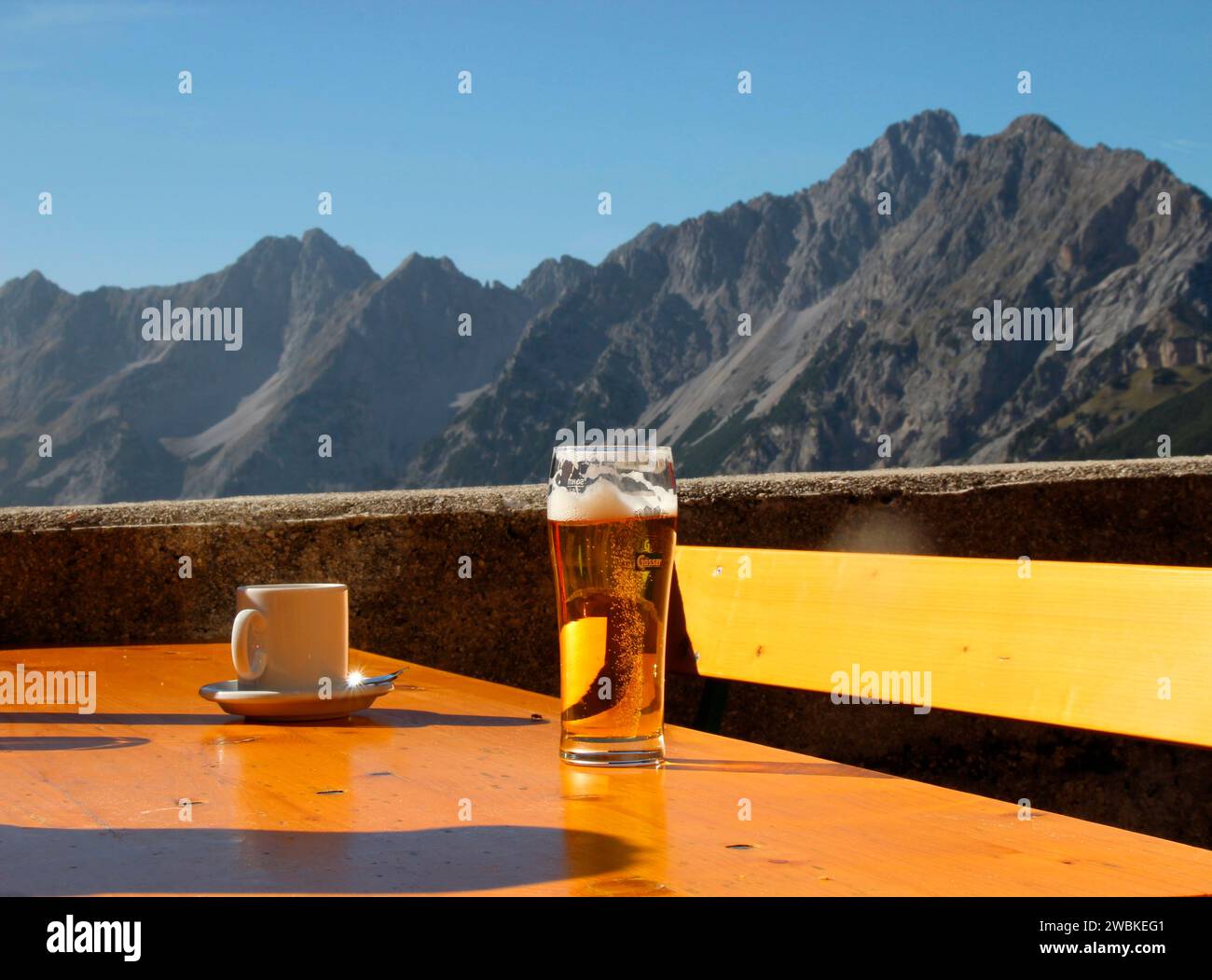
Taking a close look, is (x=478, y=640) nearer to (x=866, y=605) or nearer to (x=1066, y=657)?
(x=866, y=605)

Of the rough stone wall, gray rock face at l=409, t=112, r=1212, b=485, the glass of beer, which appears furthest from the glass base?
gray rock face at l=409, t=112, r=1212, b=485

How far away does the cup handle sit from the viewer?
1.17m

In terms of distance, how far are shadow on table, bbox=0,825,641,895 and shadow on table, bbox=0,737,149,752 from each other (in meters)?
0.30

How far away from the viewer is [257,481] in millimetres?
157250

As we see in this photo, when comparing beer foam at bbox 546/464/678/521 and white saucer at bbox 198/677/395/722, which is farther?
white saucer at bbox 198/677/395/722

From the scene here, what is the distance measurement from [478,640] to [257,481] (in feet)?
527

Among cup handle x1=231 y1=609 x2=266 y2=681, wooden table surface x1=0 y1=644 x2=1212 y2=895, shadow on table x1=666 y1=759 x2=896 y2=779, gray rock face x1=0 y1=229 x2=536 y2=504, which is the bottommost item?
shadow on table x1=666 y1=759 x2=896 y2=779

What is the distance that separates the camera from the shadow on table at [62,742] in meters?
1.03

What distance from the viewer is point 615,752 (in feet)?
3.06

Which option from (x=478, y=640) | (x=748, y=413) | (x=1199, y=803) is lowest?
(x=1199, y=803)

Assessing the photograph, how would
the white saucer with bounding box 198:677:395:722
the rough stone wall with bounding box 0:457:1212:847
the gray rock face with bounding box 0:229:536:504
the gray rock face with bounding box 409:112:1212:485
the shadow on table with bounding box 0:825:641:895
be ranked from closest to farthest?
1. the shadow on table with bounding box 0:825:641:895
2. the white saucer with bounding box 198:677:395:722
3. the rough stone wall with bounding box 0:457:1212:847
4. the gray rock face with bounding box 409:112:1212:485
5. the gray rock face with bounding box 0:229:536:504

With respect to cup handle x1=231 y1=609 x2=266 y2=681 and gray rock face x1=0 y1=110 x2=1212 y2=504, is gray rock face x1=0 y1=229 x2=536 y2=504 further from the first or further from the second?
cup handle x1=231 y1=609 x2=266 y2=681

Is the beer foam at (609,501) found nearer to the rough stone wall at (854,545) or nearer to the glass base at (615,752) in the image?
the glass base at (615,752)
